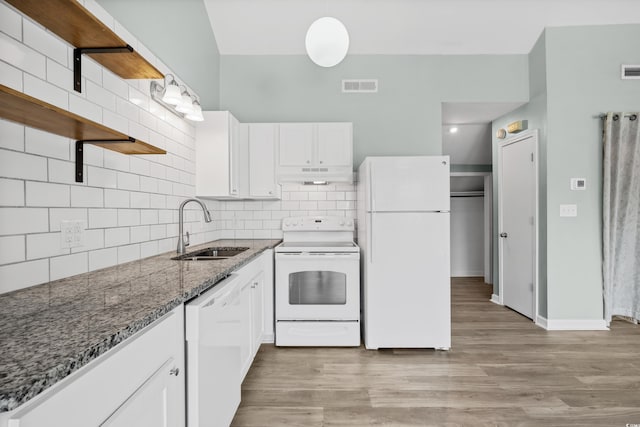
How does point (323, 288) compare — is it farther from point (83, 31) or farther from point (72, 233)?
point (83, 31)

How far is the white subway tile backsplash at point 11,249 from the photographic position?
114cm

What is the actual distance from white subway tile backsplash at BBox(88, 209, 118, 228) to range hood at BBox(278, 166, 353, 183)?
1.70 metres

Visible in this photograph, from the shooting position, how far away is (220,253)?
8.56 ft

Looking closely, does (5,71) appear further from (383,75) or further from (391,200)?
(383,75)

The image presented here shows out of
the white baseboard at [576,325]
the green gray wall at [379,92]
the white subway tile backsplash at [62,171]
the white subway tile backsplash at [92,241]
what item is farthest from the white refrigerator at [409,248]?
the white subway tile backsplash at [62,171]

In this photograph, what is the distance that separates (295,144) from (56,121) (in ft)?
7.22

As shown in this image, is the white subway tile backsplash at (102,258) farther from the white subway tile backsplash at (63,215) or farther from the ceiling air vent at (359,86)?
the ceiling air vent at (359,86)

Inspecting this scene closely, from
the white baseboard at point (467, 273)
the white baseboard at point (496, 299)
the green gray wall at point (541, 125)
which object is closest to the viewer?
the green gray wall at point (541, 125)

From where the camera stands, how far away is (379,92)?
3562mm

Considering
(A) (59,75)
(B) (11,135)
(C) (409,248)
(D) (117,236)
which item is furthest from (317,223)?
(B) (11,135)

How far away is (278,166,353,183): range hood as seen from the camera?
10.5 feet

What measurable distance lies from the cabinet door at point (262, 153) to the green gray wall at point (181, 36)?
0.58 m

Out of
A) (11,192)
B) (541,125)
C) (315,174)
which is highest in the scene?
(541,125)

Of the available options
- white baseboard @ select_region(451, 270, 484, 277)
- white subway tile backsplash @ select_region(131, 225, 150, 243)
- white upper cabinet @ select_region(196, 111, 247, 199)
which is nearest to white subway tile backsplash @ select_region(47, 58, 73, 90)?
white subway tile backsplash @ select_region(131, 225, 150, 243)
